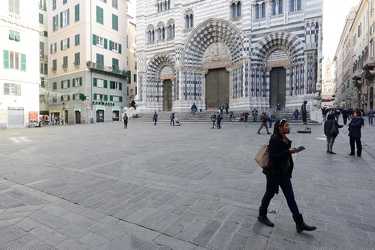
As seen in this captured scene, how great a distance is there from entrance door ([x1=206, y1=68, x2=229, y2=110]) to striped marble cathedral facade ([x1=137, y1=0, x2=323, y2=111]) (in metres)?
0.13

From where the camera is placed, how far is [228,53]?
28.3 m

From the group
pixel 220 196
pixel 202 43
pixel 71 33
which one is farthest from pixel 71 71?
pixel 220 196

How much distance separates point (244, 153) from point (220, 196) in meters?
4.08

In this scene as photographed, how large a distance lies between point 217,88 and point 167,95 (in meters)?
8.32

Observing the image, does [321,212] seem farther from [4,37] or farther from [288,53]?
[4,37]

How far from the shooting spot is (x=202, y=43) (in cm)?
2953

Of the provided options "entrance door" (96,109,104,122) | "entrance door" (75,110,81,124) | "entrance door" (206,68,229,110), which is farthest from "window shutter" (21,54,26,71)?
"entrance door" (206,68,229,110)

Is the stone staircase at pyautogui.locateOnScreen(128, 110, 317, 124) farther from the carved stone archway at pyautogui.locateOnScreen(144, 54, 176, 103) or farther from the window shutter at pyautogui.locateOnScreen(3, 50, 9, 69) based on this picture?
the window shutter at pyautogui.locateOnScreen(3, 50, 9, 69)

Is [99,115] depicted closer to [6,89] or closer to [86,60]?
[86,60]

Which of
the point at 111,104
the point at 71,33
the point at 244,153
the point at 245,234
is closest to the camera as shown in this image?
the point at 245,234

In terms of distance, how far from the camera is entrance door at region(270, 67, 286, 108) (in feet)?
83.1

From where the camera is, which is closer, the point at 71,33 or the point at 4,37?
the point at 4,37

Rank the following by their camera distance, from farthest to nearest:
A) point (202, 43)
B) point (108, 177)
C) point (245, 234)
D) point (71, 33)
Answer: point (71, 33) → point (202, 43) → point (108, 177) → point (245, 234)

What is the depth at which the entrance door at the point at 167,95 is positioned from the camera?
110 feet
